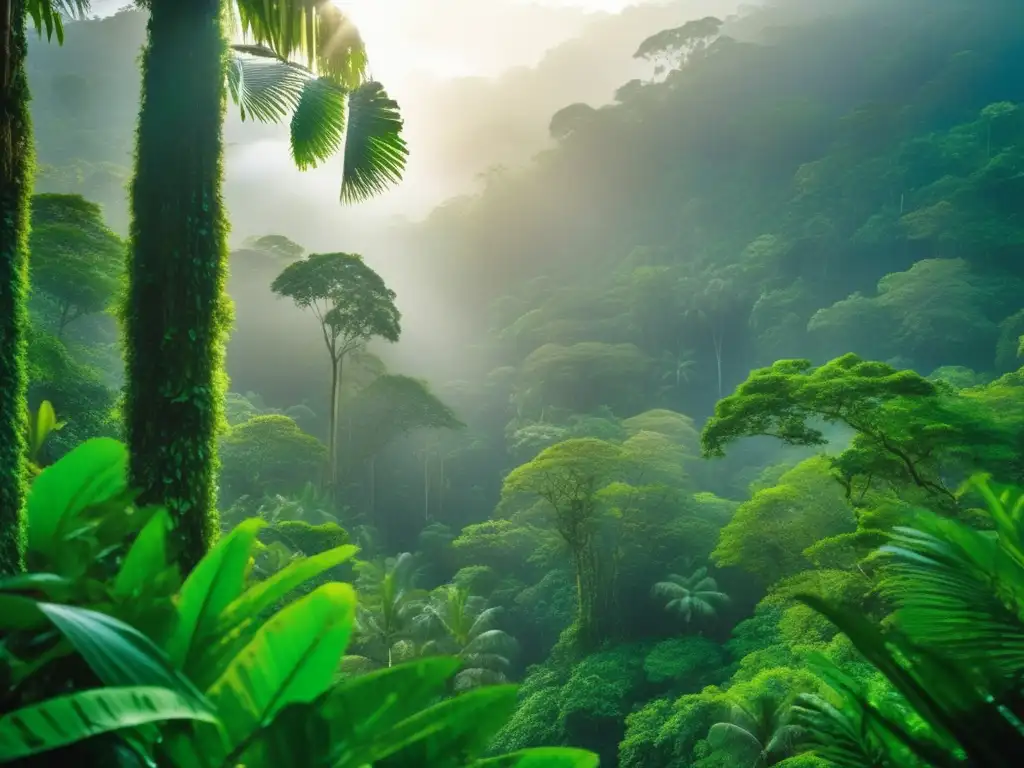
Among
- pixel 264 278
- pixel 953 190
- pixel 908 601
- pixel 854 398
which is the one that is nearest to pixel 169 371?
pixel 908 601

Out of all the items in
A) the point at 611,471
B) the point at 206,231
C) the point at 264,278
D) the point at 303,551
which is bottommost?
the point at 303,551

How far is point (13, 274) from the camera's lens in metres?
1.60

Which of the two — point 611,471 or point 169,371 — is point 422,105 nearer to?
point 611,471

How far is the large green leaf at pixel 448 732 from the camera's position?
0.87 meters

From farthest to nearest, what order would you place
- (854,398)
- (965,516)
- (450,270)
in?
1. (450,270)
2. (854,398)
3. (965,516)

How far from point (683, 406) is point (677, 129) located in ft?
77.4

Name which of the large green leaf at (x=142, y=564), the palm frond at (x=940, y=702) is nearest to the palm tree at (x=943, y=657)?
the palm frond at (x=940, y=702)

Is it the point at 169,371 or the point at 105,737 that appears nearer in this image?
the point at 105,737

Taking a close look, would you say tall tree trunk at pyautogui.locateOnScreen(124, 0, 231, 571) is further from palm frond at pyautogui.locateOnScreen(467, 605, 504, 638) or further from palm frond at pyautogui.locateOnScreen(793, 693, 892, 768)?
palm frond at pyautogui.locateOnScreen(467, 605, 504, 638)

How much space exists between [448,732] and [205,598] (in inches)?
20.0

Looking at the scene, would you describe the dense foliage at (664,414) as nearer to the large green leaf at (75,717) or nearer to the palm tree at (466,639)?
the large green leaf at (75,717)

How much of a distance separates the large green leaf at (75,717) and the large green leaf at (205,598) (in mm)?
351

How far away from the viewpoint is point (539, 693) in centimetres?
1752

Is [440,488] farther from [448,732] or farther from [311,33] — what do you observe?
[448,732]
